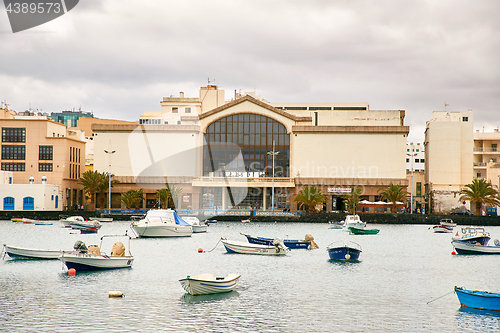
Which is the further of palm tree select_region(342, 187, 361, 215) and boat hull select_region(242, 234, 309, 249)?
palm tree select_region(342, 187, 361, 215)

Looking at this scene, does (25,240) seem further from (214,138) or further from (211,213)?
(214,138)

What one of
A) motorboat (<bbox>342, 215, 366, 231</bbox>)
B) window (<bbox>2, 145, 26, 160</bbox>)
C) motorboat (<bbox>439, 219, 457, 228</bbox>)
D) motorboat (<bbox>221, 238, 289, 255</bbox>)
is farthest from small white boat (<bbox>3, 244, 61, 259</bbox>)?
window (<bbox>2, 145, 26, 160</bbox>)

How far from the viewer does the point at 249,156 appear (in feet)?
427

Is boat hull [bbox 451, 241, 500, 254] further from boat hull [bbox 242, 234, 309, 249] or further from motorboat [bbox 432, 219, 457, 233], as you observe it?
motorboat [bbox 432, 219, 457, 233]

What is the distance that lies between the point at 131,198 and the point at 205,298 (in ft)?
302

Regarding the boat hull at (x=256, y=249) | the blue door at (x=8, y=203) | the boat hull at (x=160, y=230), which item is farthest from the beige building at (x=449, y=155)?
the blue door at (x=8, y=203)

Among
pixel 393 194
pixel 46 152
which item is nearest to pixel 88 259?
pixel 393 194

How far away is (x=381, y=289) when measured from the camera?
36.8 meters

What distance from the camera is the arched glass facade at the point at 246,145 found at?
130125 millimetres

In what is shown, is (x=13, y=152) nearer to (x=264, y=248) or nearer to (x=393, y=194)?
(x=393, y=194)

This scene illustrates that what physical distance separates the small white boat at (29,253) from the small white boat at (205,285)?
19366mm

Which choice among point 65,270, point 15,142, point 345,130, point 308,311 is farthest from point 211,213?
point 308,311

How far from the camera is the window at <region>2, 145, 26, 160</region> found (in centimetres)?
12631

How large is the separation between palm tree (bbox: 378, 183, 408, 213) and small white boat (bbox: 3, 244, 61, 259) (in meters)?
83.4
